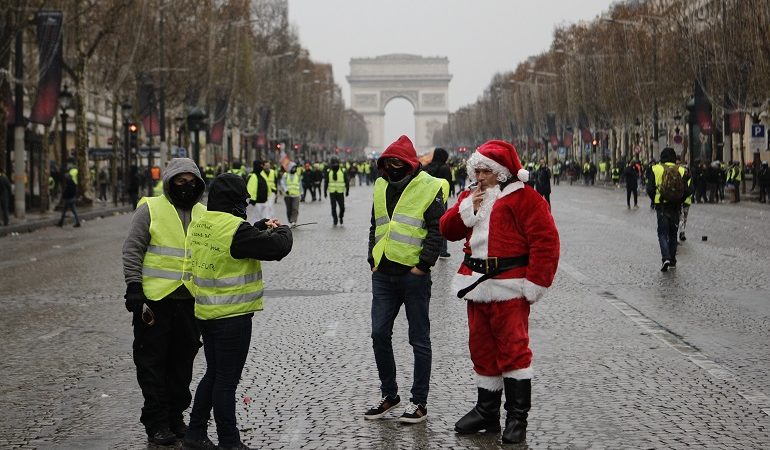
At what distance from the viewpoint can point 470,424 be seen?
783 centimetres

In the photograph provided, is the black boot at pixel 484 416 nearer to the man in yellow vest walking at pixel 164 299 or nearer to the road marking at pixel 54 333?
the man in yellow vest walking at pixel 164 299

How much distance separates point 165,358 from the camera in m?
7.95

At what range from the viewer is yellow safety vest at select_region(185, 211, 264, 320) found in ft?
23.8

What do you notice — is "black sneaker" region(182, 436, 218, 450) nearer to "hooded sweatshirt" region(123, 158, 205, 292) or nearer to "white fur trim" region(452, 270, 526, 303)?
"hooded sweatshirt" region(123, 158, 205, 292)

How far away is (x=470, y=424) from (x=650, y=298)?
25.7ft

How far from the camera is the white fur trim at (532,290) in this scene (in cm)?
763

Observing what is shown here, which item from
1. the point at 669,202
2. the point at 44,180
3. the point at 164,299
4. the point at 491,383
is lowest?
the point at 44,180

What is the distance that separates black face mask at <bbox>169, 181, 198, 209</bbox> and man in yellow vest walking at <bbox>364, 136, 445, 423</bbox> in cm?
112

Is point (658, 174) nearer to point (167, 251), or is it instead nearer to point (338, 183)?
point (167, 251)

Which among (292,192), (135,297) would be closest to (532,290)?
(135,297)

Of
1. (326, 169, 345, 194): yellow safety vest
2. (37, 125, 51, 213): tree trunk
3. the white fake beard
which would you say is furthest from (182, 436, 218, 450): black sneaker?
(37, 125, 51, 213): tree trunk

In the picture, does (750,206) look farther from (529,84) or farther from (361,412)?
(529,84)

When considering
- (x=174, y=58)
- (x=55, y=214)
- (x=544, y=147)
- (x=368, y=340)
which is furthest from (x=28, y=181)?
(x=544, y=147)

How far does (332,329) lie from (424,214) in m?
4.55
